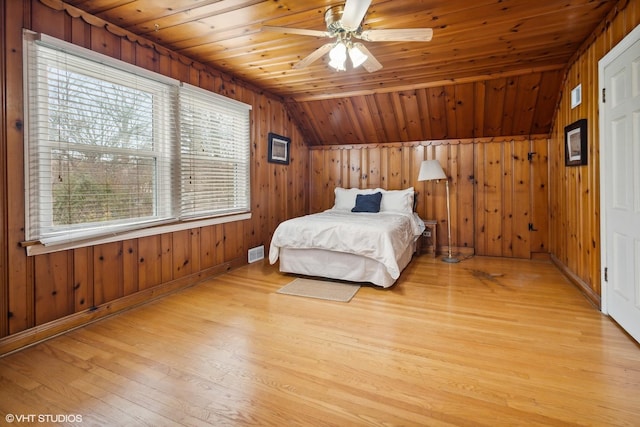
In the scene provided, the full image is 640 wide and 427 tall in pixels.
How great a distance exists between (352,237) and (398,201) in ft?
5.43

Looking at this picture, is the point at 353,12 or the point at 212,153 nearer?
the point at 353,12

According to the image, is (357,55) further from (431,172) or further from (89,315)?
(89,315)

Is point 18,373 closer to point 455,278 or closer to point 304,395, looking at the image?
point 304,395

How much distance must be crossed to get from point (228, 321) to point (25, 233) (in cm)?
146

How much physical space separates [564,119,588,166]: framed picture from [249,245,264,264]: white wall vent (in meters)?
3.71

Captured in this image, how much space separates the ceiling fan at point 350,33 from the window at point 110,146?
1356 millimetres

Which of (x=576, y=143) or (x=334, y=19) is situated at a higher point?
(x=334, y=19)

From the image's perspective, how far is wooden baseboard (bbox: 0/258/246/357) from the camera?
2.06 m

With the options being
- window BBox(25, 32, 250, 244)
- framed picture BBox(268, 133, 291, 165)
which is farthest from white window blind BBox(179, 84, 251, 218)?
framed picture BBox(268, 133, 291, 165)

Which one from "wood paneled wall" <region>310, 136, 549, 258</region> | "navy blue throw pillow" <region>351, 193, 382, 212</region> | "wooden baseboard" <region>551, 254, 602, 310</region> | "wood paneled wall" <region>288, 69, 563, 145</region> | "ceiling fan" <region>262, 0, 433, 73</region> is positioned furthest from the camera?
"navy blue throw pillow" <region>351, 193, 382, 212</region>

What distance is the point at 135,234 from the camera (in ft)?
9.14

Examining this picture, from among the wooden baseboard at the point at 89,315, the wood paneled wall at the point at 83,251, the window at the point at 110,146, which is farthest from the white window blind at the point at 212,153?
the wooden baseboard at the point at 89,315

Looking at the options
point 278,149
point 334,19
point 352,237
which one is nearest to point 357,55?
point 334,19

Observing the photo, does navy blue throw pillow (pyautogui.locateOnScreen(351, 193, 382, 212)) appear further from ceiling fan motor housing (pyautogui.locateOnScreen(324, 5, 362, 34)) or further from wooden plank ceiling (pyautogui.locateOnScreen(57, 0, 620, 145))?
ceiling fan motor housing (pyautogui.locateOnScreen(324, 5, 362, 34))
